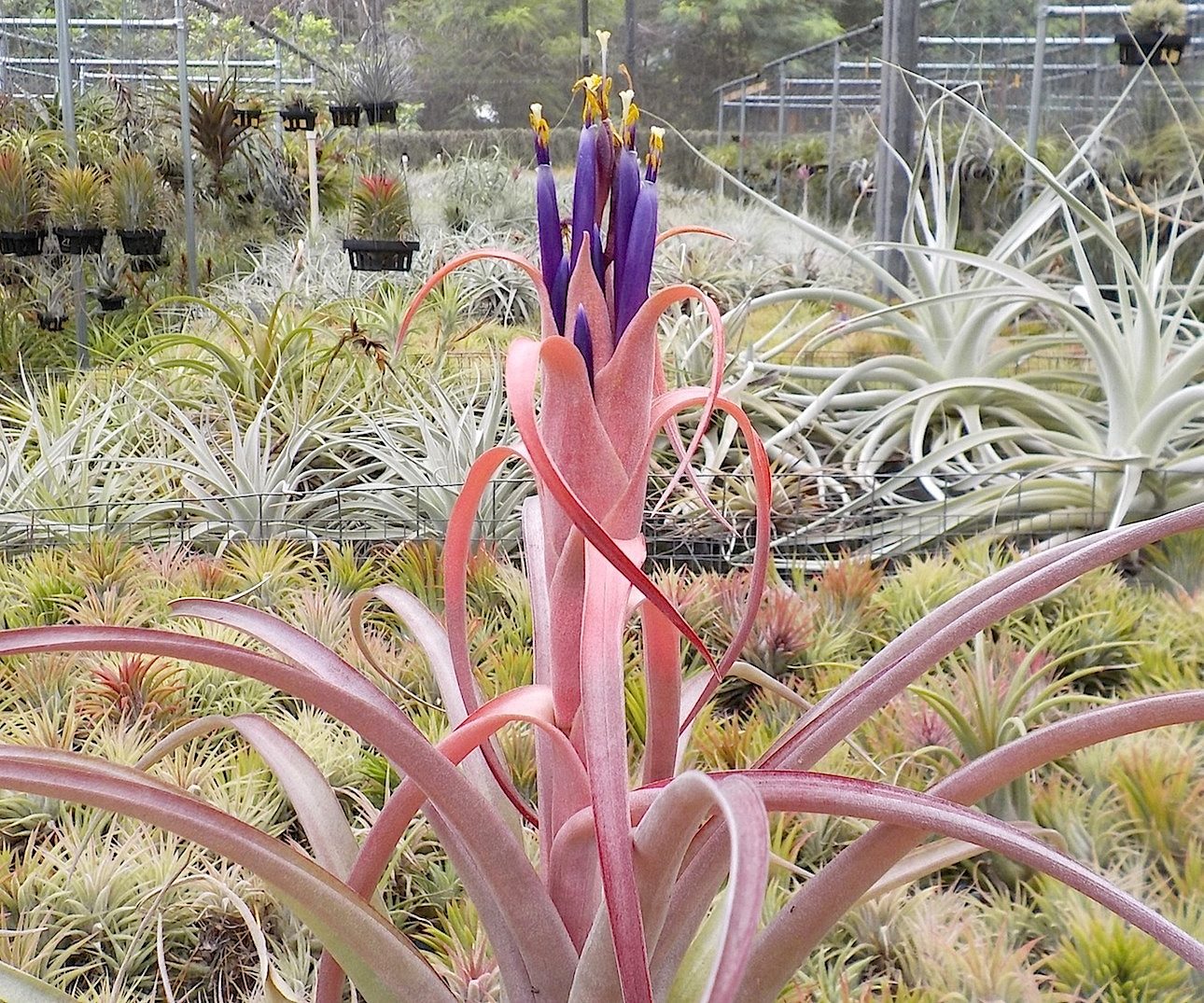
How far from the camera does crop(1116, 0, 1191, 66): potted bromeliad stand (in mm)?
2164

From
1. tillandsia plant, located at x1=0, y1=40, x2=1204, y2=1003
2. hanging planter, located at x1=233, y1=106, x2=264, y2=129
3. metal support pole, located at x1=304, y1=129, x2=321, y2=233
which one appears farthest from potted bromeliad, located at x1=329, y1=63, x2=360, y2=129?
tillandsia plant, located at x1=0, y1=40, x2=1204, y2=1003

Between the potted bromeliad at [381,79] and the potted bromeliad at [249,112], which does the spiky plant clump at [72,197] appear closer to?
the potted bromeliad at [249,112]

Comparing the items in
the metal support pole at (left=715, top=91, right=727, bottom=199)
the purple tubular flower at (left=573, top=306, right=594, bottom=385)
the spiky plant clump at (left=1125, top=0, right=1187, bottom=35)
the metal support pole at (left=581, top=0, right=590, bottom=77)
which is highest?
the metal support pole at (left=581, top=0, right=590, bottom=77)

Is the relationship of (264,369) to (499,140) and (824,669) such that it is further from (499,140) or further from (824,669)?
(824,669)

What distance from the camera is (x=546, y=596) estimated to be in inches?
22.4

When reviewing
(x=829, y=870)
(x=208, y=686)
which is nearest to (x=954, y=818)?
(x=829, y=870)

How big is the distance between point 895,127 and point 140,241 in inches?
71.5

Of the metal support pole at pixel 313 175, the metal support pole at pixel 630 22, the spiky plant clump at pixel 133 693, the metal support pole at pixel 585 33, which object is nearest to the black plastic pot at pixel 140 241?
the metal support pole at pixel 313 175

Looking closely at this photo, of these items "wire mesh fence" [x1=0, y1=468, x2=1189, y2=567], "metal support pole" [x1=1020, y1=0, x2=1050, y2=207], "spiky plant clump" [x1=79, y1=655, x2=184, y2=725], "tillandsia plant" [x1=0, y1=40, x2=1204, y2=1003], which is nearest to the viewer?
"tillandsia plant" [x1=0, y1=40, x2=1204, y2=1003]

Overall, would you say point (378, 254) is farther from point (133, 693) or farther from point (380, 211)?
point (133, 693)

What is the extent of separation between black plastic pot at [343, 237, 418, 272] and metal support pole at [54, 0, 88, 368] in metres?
0.65

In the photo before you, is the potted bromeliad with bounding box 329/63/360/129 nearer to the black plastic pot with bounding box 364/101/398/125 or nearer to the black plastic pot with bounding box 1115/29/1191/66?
the black plastic pot with bounding box 364/101/398/125

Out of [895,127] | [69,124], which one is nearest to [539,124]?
[895,127]

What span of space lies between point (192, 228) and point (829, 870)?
2729 millimetres
